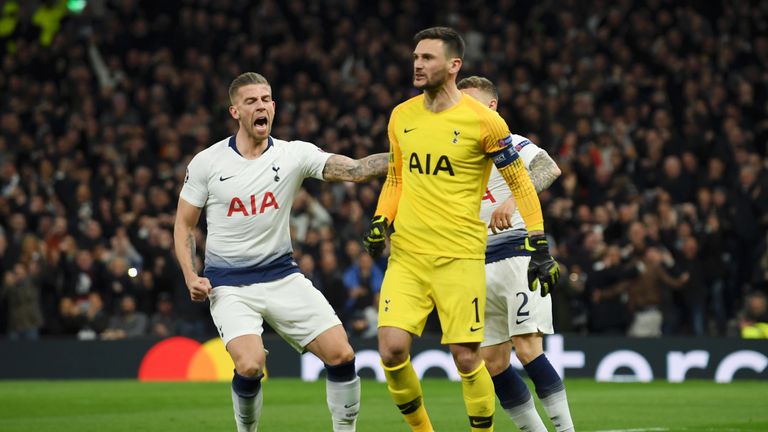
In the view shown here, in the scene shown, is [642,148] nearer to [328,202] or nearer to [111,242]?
[328,202]

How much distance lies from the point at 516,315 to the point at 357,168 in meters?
1.48

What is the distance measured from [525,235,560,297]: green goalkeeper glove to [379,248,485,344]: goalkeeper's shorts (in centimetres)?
41

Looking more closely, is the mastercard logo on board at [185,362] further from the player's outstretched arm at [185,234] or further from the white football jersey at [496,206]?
the white football jersey at [496,206]

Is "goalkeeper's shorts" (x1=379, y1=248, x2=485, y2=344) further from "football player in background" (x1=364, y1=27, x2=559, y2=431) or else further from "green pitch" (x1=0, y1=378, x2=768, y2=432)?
"green pitch" (x1=0, y1=378, x2=768, y2=432)

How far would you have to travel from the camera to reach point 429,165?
26.9 ft

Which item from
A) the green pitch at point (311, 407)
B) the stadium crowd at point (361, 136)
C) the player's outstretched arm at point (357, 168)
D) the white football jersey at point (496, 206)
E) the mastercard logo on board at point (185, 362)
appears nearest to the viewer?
the player's outstretched arm at point (357, 168)

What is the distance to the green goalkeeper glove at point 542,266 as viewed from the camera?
7.86 metres

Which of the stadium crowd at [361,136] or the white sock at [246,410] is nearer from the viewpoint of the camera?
the white sock at [246,410]

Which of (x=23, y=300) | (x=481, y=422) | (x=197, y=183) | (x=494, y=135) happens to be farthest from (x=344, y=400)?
(x=23, y=300)

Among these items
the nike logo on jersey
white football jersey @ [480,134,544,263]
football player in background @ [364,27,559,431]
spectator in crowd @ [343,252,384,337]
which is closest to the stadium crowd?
spectator in crowd @ [343,252,384,337]

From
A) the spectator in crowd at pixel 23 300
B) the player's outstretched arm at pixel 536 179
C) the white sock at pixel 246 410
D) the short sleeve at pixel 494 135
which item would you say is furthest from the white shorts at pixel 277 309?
the spectator in crowd at pixel 23 300

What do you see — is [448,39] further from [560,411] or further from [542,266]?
[560,411]

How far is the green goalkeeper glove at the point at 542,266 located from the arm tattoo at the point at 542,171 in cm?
78

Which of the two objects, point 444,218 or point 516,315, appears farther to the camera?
point 516,315
